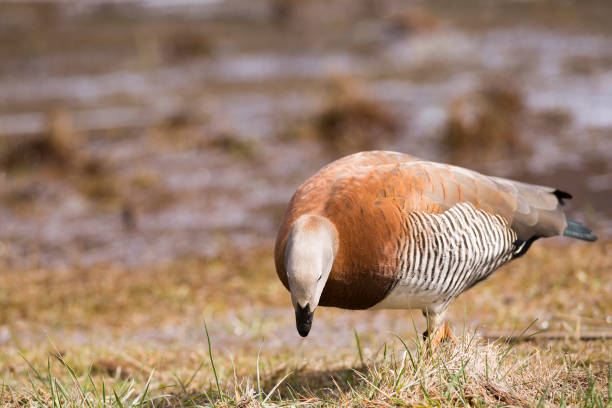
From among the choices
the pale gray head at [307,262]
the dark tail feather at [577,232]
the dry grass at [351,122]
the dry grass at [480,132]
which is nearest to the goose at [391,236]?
the pale gray head at [307,262]

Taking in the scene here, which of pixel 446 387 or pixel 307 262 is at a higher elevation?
pixel 307 262

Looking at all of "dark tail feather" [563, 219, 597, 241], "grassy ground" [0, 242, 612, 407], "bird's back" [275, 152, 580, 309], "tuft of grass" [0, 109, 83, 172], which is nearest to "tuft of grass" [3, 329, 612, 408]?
"grassy ground" [0, 242, 612, 407]

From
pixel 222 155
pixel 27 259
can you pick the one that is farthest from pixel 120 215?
pixel 222 155

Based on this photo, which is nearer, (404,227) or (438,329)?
(404,227)

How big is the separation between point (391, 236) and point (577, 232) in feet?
5.07

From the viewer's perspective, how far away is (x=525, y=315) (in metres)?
5.30

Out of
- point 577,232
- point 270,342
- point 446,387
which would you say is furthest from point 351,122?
point 446,387

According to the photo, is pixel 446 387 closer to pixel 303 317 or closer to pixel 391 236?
pixel 303 317

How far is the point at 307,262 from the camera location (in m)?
3.39

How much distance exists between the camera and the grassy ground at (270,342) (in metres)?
3.36

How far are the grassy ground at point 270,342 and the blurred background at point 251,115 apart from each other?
101cm

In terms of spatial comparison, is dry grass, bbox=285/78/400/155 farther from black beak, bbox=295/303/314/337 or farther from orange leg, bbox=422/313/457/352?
black beak, bbox=295/303/314/337

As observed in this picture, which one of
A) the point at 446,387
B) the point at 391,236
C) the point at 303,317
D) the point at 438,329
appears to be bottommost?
the point at 438,329

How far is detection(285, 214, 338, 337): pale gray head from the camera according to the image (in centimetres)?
339
